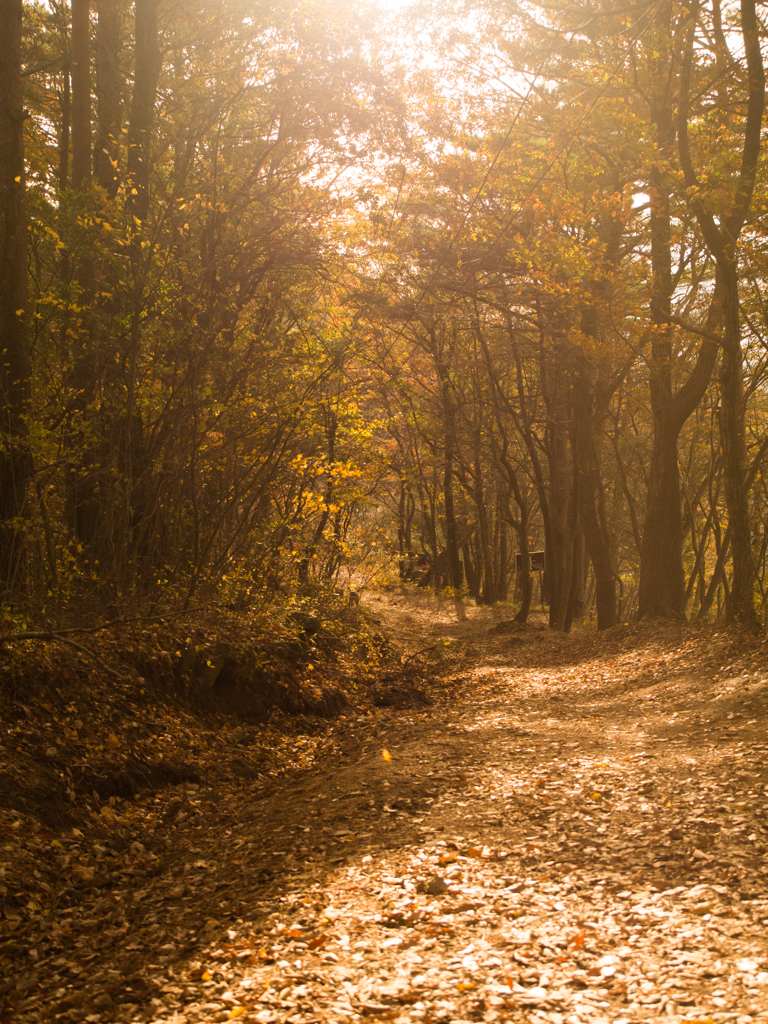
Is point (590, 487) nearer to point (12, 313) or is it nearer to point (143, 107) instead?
point (143, 107)

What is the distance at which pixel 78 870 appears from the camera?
420 centimetres

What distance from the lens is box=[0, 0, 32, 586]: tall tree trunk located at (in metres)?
6.32

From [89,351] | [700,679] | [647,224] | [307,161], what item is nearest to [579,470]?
[647,224]

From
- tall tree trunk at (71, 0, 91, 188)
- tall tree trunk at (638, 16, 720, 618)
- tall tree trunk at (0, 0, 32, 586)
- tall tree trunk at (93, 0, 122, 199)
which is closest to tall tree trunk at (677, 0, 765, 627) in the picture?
tall tree trunk at (638, 16, 720, 618)

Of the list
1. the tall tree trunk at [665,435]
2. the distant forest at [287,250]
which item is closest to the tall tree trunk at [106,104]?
the distant forest at [287,250]

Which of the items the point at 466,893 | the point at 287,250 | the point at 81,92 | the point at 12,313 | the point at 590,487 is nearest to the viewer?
the point at 466,893

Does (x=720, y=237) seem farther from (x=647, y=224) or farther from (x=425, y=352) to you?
(x=425, y=352)

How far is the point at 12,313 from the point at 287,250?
3.05 m

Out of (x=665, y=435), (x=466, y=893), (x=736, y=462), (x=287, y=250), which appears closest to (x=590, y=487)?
(x=665, y=435)

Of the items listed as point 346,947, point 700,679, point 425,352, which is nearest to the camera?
point 346,947

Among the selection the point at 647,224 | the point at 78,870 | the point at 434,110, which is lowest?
the point at 78,870

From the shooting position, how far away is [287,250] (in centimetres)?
839

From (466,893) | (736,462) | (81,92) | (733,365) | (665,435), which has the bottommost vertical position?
(466,893)

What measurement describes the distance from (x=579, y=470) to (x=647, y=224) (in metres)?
5.19
